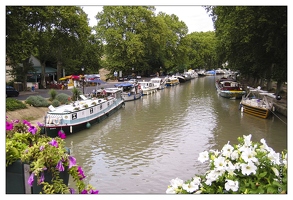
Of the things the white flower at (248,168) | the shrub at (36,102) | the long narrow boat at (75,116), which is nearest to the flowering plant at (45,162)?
the white flower at (248,168)

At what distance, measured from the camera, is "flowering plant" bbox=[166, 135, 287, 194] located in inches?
157

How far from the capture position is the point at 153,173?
13422mm

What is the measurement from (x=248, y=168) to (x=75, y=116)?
716 inches

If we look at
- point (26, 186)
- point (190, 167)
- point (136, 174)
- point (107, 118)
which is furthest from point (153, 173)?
point (107, 118)

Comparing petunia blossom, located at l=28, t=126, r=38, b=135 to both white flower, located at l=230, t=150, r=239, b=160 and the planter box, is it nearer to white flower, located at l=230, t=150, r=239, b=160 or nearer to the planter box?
the planter box

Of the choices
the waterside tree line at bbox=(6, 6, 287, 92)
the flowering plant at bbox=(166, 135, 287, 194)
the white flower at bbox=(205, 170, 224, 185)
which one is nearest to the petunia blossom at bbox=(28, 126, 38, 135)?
the flowering plant at bbox=(166, 135, 287, 194)

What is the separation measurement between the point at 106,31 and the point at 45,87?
67.9 feet

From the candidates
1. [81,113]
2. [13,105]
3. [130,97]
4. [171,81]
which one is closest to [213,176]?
[81,113]

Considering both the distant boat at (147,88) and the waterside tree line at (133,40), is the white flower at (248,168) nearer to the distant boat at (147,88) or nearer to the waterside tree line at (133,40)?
the waterside tree line at (133,40)

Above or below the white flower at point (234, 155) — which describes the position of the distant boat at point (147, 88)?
below

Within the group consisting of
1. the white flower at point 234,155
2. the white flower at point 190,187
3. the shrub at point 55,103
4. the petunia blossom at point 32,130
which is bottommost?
the shrub at point 55,103

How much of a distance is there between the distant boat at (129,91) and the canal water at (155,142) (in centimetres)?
720

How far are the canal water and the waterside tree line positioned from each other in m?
6.09

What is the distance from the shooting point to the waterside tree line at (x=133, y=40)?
22.4 metres
